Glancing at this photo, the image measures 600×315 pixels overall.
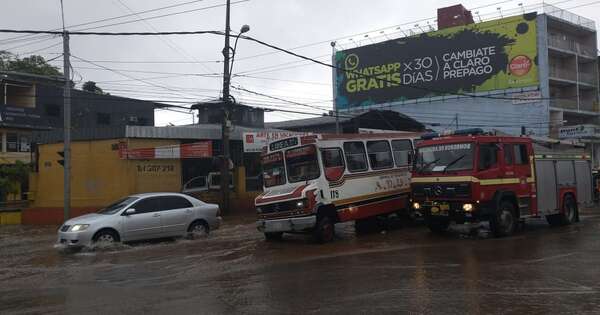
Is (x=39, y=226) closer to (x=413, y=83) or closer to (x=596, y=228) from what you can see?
(x=596, y=228)

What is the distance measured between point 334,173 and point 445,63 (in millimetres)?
44259

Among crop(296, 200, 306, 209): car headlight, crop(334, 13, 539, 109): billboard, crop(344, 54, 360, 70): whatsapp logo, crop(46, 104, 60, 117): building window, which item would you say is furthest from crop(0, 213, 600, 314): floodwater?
crop(344, 54, 360, 70): whatsapp logo

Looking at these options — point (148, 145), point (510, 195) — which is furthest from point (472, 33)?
point (510, 195)

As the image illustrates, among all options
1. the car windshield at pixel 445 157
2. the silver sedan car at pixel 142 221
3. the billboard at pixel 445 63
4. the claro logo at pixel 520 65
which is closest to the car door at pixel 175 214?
the silver sedan car at pixel 142 221

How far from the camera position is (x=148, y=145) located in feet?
82.4

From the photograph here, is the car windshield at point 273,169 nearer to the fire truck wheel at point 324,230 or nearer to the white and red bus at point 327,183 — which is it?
the white and red bus at point 327,183

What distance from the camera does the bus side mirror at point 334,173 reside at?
14.8 m

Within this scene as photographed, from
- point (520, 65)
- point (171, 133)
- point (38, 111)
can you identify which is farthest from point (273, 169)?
point (520, 65)

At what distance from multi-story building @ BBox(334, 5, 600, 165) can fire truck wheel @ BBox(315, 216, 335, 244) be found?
1344 inches

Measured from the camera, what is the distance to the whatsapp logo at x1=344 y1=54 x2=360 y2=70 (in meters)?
63.4

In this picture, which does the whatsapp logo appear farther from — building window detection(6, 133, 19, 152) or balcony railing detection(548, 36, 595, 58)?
building window detection(6, 133, 19, 152)

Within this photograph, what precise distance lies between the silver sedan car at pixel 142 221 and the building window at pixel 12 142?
30662 millimetres

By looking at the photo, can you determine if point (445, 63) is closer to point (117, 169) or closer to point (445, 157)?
point (117, 169)

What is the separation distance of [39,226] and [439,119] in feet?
137
